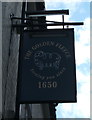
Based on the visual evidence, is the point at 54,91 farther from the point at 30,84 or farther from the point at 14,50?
the point at 14,50

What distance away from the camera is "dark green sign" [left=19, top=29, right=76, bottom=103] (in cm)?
674

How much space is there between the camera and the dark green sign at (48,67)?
22.1 ft

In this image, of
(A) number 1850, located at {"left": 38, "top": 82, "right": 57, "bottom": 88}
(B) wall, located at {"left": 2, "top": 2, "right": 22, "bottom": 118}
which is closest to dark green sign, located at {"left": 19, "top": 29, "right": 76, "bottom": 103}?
(A) number 1850, located at {"left": 38, "top": 82, "right": 57, "bottom": 88}

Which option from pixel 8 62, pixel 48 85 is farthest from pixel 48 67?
Result: pixel 8 62

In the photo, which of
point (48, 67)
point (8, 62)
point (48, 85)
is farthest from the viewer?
point (8, 62)

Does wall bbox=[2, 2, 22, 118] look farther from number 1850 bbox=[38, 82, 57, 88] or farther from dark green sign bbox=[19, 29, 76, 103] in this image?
number 1850 bbox=[38, 82, 57, 88]

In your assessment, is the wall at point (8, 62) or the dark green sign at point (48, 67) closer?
the dark green sign at point (48, 67)

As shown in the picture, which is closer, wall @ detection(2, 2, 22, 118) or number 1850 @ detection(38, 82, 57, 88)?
number 1850 @ detection(38, 82, 57, 88)

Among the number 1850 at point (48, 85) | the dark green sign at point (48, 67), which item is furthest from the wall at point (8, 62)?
the number 1850 at point (48, 85)

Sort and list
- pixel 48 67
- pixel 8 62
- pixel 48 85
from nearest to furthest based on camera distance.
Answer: pixel 48 85, pixel 48 67, pixel 8 62

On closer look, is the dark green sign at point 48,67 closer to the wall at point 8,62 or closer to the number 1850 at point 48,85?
the number 1850 at point 48,85

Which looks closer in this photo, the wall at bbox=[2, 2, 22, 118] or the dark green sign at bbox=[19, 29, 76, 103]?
the dark green sign at bbox=[19, 29, 76, 103]

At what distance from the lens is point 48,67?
6973 mm

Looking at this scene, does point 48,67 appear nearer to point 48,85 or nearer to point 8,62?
point 48,85
